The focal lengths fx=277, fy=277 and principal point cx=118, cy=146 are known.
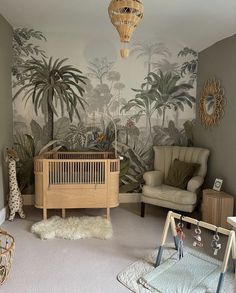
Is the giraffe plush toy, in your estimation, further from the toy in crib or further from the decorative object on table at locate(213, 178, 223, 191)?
the decorative object on table at locate(213, 178, 223, 191)

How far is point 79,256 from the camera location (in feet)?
Result: 8.66

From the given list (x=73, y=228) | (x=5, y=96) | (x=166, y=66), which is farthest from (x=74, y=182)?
(x=166, y=66)

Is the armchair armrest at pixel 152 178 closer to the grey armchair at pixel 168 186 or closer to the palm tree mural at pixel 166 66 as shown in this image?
the grey armchair at pixel 168 186

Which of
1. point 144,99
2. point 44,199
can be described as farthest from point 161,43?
point 44,199

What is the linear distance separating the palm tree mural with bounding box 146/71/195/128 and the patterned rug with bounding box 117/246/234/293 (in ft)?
7.47

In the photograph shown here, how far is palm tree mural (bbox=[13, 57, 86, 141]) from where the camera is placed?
3.99 metres

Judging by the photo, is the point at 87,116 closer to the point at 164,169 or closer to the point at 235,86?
the point at 164,169

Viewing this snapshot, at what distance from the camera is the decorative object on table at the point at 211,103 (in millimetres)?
3594

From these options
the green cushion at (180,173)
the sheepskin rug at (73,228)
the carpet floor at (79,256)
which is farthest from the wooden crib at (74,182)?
the green cushion at (180,173)

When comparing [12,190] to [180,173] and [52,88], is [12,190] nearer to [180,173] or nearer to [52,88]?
[52,88]

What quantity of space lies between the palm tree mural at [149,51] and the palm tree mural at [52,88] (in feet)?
2.98

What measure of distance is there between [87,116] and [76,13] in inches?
57.2

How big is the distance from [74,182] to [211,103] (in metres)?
2.15

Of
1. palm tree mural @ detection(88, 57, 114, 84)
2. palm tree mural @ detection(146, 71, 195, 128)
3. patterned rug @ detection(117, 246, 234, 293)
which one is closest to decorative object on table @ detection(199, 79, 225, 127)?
palm tree mural @ detection(146, 71, 195, 128)
